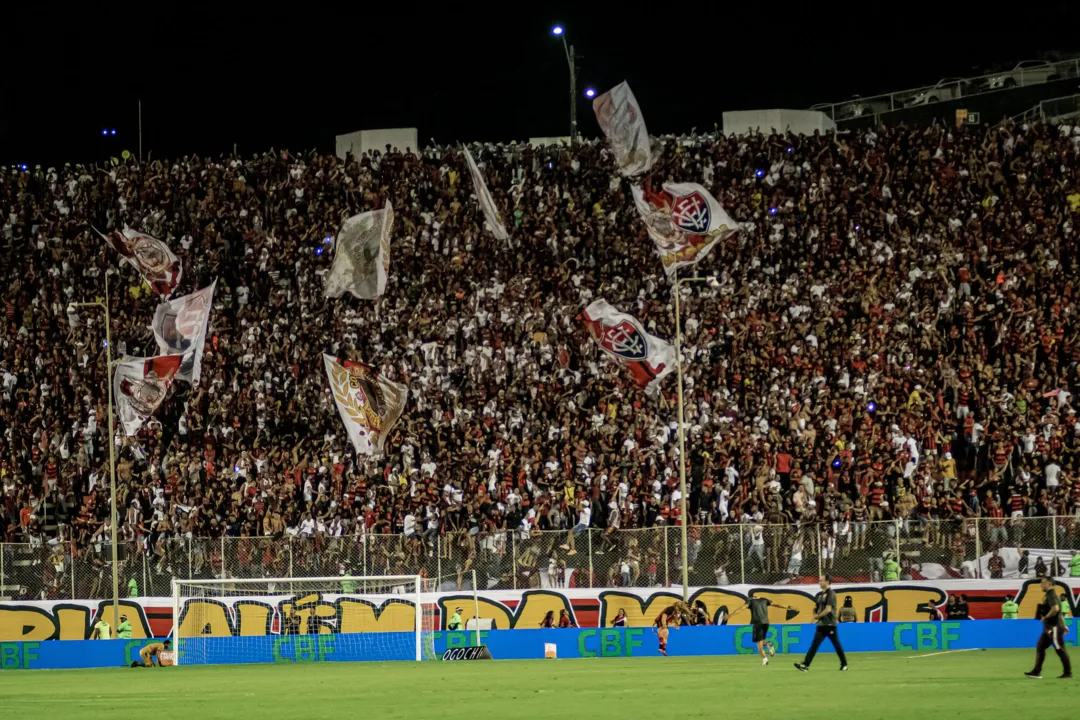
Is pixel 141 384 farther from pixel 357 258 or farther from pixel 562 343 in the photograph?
pixel 562 343

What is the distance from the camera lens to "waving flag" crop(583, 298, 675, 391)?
124 ft

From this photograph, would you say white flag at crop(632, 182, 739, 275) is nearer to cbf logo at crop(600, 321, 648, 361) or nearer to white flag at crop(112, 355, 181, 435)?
cbf logo at crop(600, 321, 648, 361)

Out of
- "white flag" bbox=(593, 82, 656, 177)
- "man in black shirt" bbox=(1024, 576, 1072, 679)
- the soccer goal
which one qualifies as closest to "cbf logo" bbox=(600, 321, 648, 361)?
"white flag" bbox=(593, 82, 656, 177)

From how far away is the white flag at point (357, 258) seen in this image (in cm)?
4122

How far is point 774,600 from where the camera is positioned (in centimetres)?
3641

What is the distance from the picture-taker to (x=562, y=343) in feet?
142

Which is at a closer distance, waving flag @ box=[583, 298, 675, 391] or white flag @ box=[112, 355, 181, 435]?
white flag @ box=[112, 355, 181, 435]

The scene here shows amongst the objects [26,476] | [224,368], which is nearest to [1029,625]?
[224,368]

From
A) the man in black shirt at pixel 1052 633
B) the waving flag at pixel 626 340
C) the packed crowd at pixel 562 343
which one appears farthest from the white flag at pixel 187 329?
the man in black shirt at pixel 1052 633

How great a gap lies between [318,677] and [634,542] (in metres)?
10.3

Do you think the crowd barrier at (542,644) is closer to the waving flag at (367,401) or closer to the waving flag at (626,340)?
the waving flag at (367,401)

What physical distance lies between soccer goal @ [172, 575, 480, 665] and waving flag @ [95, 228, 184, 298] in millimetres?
8693

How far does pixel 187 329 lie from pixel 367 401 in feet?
15.9

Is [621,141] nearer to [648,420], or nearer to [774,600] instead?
[648,420]
